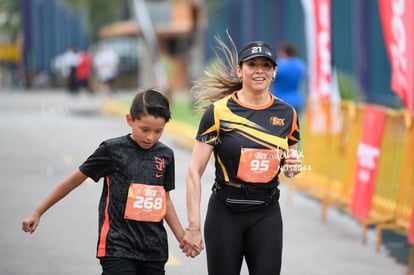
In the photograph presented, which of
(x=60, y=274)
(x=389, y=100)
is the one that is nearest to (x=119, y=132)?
(x=389, y=100)

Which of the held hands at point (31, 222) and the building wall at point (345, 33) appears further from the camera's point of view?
the building wall at point (345, 33)

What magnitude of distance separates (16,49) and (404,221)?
61.5m

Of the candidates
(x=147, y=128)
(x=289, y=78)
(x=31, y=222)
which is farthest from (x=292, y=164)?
(x=289, y=78)

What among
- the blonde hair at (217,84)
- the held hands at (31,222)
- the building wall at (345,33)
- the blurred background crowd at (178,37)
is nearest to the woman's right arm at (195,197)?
the blonde hair at (217,84)

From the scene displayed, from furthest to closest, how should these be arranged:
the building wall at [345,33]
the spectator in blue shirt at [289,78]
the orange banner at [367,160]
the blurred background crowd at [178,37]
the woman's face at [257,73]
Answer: the blurred background crowd at [178,37] → the building wall at [345,33] → the spectator in blue shirt at [289,78] → the orange banner at [367,160] → the woman's face at [257,73]

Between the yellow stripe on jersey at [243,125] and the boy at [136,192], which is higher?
the yellow stripe on jersey at [243,125]

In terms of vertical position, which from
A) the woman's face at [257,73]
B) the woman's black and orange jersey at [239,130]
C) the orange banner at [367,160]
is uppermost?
the woman's face at [257,73]

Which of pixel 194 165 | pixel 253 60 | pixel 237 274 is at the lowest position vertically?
pixel 237 274

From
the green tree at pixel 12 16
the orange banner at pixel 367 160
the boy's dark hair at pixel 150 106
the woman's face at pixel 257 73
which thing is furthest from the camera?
the green tree at pixel 12 16

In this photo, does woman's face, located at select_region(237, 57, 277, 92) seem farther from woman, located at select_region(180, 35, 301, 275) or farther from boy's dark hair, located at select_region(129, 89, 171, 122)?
boy's dark hair, located at select_region(129, 89, 171, 122)

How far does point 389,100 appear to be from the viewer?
24969mm

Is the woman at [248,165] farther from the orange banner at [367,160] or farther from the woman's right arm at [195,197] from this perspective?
the orange banner at [367,160]

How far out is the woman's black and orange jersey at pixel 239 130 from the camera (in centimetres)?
625

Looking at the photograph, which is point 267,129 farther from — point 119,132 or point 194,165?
point 119,132
